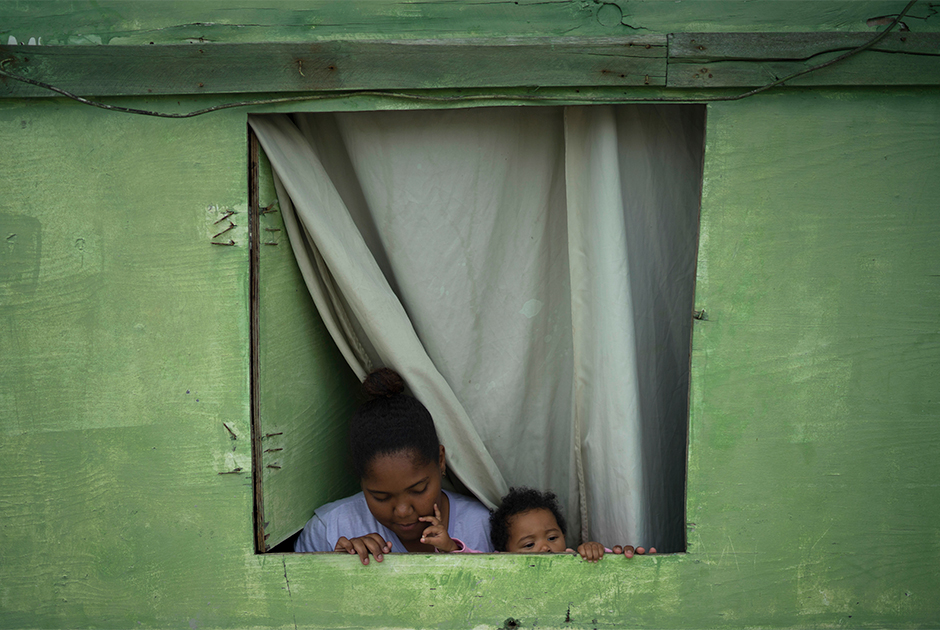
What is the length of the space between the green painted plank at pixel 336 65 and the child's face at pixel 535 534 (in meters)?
Answer: 1.44

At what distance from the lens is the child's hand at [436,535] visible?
2.25 m

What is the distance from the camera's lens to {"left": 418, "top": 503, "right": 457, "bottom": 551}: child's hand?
7.38 feet

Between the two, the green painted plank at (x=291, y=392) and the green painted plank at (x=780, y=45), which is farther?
the green painted plank at (x=291, y=392)

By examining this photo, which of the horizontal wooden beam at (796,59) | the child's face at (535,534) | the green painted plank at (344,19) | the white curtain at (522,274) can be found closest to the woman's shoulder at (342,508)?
the white curtain at (522,274)

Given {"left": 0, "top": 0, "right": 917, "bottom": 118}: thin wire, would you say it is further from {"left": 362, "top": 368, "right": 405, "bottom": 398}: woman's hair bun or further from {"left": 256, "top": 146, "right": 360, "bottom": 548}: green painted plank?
{"left": 362, "top": 368, "right": 405, "bottom": 398}: woman's hair bun

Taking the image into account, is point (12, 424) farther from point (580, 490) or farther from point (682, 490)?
point (682, 490)

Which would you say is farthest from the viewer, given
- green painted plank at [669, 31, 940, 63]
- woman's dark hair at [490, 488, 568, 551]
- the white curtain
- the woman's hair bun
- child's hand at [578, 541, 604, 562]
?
woman's dark hair at [490, 488, 568, 551]

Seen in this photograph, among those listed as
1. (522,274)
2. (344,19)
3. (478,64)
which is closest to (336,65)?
(344,19)

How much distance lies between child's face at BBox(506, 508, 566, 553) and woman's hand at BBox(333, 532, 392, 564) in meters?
0.46

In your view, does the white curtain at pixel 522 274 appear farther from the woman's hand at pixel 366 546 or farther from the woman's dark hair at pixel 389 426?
the woman's hand at pixel 366 546

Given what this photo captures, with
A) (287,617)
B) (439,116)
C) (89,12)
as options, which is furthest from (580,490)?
(89,12)

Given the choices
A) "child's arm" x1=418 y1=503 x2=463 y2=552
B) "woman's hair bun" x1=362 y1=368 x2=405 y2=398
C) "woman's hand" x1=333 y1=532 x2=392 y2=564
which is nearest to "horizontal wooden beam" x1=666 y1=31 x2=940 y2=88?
"woman's hair bun" x1=362 y1=368 x2=405 y2=398

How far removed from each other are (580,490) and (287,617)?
108cm

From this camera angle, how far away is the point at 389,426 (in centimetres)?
233
